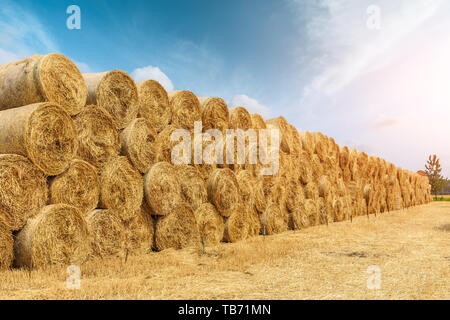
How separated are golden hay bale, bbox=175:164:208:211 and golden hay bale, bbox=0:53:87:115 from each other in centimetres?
245

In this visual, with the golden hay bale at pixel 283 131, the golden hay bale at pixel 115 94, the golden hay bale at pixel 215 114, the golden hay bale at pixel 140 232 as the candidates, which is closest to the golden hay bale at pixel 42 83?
the golden hay bale at pixel 115 94

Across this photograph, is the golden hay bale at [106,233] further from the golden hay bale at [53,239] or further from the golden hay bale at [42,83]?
the golden hay bale at [42,83]

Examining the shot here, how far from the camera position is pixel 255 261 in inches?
216

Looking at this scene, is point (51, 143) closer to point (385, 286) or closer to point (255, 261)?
point (255, 261)

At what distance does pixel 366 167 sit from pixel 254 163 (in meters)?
10.8

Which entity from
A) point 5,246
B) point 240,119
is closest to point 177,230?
point 5,246

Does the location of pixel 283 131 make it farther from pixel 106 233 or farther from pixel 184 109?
pixel 106 233

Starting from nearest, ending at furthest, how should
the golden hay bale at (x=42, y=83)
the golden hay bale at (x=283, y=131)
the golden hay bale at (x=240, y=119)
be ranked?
the golden hay bale at (x=42, y=83) → the golden hay bale at (x=240, y=119) → the golden hay bale at (x=283, y=131)

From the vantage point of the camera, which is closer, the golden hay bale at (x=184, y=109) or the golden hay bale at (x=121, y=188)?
the golden hay bale at (x=121, y=188)

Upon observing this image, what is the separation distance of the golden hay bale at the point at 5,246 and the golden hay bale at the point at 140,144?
7.39 ft

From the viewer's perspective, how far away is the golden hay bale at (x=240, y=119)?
891 centimetres

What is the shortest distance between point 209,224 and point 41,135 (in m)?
3.97

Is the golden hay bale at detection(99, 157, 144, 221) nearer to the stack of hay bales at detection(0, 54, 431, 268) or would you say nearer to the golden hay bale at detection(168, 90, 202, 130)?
Answer: the stack of hay bales at detection(0, 54, 431, 268)

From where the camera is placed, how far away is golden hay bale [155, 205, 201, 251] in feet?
22.1
